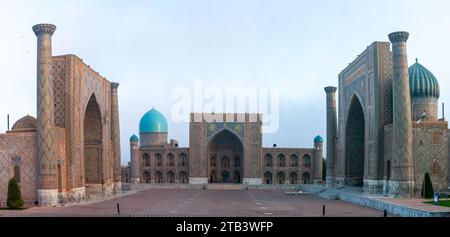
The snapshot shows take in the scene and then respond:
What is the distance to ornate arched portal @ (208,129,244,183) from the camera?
170 feet

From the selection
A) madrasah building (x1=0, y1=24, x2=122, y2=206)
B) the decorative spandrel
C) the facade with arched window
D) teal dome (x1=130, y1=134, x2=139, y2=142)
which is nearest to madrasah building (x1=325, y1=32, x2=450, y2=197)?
the facade with arched window

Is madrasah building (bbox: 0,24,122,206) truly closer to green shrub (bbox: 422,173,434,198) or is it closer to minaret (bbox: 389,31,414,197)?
minaret (bbox: 389,31,414,197)

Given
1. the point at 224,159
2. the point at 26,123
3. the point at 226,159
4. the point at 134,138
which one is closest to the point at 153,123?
the point at 134,138

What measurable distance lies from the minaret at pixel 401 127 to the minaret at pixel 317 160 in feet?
84.5

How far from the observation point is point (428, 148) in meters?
25.4

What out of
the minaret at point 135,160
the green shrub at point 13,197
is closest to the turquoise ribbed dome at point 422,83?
the green shrub at point 13,197

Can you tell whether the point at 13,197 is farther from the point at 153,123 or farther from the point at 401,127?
the point at 153,123

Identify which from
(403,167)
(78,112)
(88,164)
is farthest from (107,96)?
(403,167)

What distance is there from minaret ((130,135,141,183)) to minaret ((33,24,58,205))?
27578 mm

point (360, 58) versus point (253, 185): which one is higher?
point (360, 58)

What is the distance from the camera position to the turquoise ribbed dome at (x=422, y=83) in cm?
3020

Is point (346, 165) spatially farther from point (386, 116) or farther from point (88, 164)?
point (88, 164)
